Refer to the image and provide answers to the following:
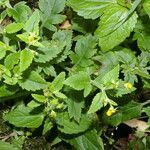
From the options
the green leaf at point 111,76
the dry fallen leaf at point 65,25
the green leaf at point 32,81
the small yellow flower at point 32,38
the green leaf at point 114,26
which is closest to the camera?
the small yellow flower at point 32,38

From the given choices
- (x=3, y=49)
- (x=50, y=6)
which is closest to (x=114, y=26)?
(x=50, y=6)

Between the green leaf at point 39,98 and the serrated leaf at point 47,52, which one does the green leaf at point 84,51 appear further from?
the green leaf at point 39,98

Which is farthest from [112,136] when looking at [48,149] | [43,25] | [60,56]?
[43,25]

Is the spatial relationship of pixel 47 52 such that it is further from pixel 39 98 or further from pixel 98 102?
pixel 98 102

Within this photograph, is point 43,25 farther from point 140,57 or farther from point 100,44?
point 140,57

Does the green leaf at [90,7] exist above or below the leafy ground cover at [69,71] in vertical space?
above

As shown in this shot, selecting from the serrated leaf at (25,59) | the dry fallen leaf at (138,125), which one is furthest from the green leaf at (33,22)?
the dry fallen leaf at (138,125)
